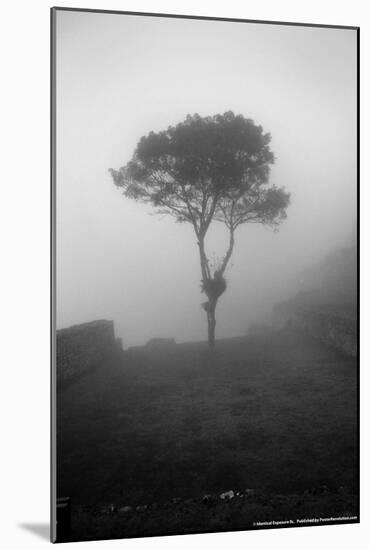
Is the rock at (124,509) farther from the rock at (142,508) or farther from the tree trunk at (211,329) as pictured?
the tree trunk at (211,329)

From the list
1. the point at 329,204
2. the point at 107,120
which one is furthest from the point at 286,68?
the point at 107,120

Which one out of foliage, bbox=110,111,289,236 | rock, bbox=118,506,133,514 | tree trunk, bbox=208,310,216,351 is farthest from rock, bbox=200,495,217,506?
foliage, bbox=110,111,289,236

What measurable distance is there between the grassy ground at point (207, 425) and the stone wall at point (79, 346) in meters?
0.15

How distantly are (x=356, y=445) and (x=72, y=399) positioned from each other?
3.31 meters

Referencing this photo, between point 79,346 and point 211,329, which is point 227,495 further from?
point 79,346

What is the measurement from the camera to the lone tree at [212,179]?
5.62m

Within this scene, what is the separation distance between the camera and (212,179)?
5.70m

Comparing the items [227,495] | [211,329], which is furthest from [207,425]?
[211,329]

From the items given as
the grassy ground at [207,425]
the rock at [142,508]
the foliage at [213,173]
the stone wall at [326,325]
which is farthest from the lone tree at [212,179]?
the rock at [142,508]

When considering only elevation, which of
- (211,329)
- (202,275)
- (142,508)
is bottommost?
(142,508)

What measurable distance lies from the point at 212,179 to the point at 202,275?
1.12 metres

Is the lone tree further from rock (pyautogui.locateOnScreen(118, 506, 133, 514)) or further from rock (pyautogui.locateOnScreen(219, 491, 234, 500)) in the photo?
rock (pyautogui.locateOnScreen(118, 506, 133, 514))

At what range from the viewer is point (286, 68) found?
19.1 ft

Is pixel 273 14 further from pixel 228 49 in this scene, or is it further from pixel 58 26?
pixel 58 26
